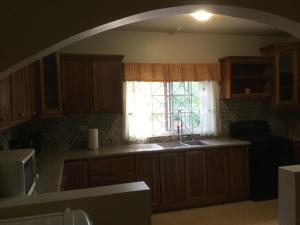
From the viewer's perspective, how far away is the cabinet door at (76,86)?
3650mm

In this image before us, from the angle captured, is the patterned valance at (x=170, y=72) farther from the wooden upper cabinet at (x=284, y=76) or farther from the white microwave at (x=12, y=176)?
the white microwave at (x=12, y=176)

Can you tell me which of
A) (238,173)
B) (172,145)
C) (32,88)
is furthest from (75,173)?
(238,173)

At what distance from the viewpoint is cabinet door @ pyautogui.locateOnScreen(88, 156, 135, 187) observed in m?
3.46

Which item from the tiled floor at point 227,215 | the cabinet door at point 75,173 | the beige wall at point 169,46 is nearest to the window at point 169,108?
the beige wall at point 169,46

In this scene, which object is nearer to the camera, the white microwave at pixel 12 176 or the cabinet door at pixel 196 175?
the white microwave at pixel 12 176

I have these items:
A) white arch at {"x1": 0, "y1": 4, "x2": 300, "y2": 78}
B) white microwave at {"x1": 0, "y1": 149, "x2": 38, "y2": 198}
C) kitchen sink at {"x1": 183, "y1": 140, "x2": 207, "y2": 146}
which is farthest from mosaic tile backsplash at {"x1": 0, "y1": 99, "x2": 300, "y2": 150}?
white arch at {"x1": 0, "y1": 4, "x2": 300, "y2": 78}

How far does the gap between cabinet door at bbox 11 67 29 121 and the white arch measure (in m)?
1.02

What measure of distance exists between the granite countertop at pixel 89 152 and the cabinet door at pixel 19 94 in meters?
0.59

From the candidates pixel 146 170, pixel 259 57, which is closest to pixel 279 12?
pixel 146 170

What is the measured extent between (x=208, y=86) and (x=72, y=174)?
8.14 ft

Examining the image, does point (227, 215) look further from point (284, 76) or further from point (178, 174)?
point (284, 76)

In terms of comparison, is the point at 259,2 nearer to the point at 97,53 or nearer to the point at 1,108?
the point at 1,108

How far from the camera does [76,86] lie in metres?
3.69

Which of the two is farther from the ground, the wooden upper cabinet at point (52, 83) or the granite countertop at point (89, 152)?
the wooden upper cabinet at point (52, 83)
